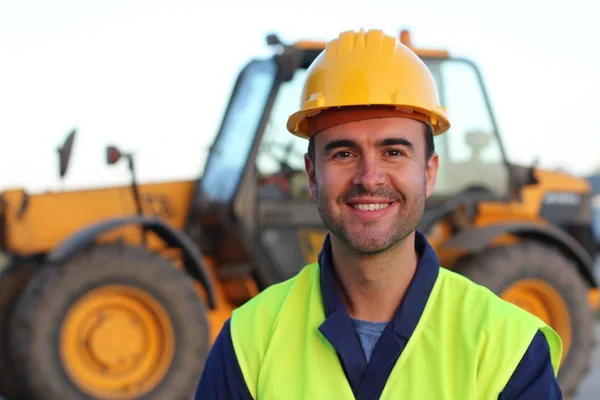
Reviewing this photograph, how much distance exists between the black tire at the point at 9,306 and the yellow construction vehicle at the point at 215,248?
0.01 m

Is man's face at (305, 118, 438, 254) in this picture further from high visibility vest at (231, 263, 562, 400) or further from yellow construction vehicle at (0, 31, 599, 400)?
yellow construction vehicle at (0, 31, 599, 400)

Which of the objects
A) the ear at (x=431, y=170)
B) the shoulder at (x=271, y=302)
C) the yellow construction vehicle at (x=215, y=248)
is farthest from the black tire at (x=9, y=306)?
the ear at (x=431, y=170)

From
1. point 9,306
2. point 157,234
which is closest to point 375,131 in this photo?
point 157,234

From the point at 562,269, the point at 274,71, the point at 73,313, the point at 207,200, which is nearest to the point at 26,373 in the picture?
the point at 73,313

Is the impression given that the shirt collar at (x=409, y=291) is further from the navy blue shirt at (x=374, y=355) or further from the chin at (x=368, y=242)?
the chin at (x=368, y=242)

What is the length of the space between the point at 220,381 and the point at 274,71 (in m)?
4.25

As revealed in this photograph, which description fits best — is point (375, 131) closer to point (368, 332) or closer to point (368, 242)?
point (368, 242)

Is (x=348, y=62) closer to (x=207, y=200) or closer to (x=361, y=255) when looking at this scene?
(x=361, y=255)

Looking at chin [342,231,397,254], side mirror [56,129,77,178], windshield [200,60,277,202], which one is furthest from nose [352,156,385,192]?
→ windshield [200,60,277,202]

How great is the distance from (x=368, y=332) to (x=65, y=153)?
3.85m

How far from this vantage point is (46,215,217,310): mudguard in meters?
5.59

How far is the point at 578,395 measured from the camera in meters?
6.71

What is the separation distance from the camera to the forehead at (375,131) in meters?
2.15

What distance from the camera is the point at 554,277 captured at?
20.4 feet
